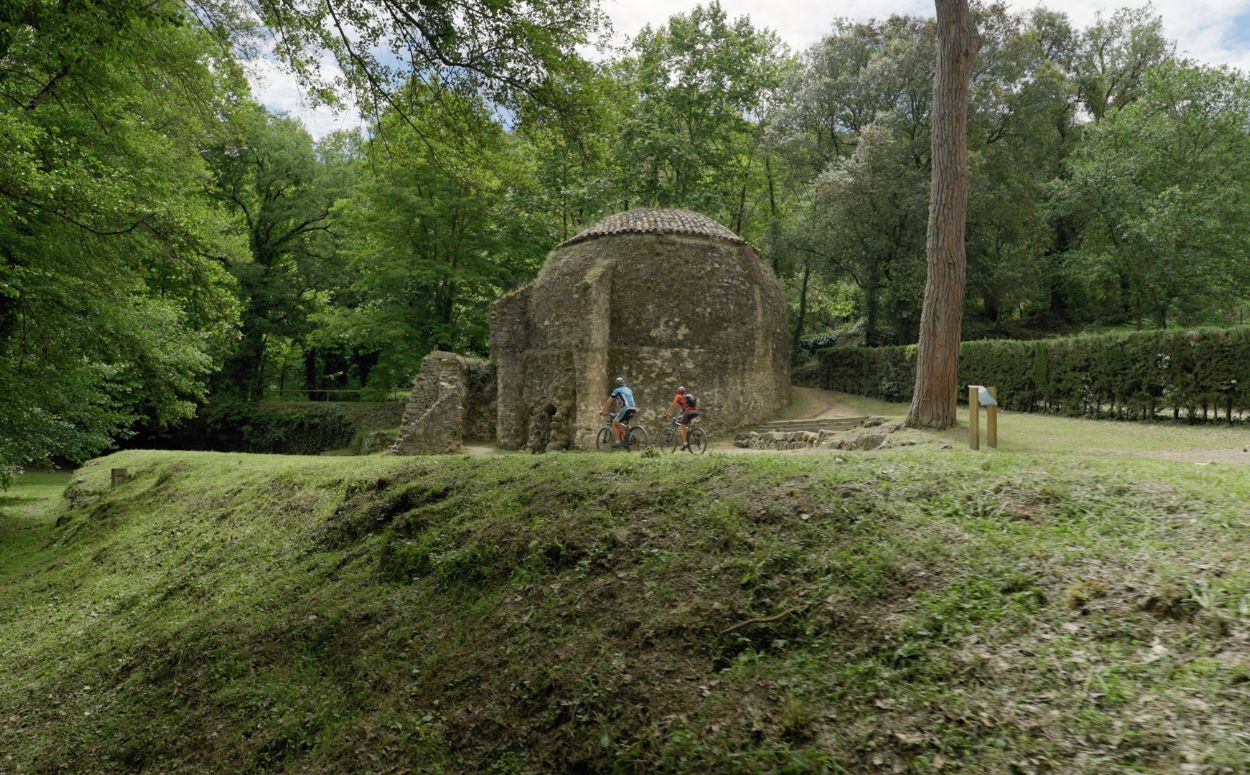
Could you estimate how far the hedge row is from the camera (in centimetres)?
1300

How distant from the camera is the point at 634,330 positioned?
60.2 feet

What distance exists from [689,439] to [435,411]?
7553 millimetres

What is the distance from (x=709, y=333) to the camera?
1867 centimetres

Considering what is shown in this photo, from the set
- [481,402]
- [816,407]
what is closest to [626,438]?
[481,402]

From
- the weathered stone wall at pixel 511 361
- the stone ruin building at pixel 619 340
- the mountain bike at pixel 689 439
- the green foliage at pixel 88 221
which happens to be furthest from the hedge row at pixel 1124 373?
the green foliage at pixel 88 221

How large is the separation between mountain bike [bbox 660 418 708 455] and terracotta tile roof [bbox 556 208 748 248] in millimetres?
5315

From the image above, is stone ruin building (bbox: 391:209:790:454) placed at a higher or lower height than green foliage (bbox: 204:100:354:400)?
lower

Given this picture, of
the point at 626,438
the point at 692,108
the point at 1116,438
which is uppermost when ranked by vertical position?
the point at 692,108

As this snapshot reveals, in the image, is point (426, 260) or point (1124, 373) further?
point (426, 260)

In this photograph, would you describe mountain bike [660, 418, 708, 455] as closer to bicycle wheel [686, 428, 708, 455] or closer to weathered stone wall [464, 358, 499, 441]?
bicycle wheel [686, 428, 708, 455]

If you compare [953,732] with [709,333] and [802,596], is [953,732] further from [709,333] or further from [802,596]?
[709,333]

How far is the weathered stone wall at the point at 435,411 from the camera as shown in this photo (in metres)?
18.0

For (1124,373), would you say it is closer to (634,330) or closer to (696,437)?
(696,437)

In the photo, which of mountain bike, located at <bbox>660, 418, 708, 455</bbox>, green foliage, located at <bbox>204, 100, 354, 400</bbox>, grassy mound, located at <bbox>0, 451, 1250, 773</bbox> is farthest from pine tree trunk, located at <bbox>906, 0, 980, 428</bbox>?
green foliage, located at <bbox>204, 100, 354, 400</bbox>
